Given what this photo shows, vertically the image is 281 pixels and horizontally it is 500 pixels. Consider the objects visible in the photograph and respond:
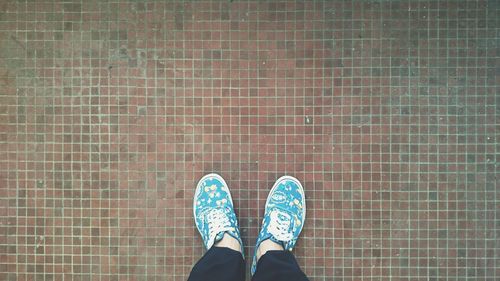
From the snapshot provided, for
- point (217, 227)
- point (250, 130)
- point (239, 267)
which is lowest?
point (239, 267)

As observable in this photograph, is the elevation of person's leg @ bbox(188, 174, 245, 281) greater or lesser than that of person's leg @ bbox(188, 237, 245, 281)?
greater

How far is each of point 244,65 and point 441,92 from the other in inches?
33.3

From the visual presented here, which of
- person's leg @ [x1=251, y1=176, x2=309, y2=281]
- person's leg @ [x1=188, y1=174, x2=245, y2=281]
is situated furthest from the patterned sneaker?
person's leg @ [x1=251, y1=176, x2=309, y2=281]

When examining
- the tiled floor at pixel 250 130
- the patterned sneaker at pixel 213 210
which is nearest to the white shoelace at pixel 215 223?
the patterned sneaker at pixel 213 210

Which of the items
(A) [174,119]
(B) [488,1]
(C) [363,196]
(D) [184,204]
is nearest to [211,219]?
(D) [184,204]

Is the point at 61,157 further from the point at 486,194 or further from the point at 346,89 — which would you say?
the point at 486,194

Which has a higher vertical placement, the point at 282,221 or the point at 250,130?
the point at 250,130

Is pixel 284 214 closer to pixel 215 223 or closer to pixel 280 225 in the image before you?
pixel 280 225

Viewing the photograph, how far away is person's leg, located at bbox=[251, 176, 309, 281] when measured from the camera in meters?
1.76

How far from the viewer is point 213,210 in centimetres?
180

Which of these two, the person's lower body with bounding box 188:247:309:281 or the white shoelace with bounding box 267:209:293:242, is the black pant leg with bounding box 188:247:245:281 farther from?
the white shoelace with bounding box 267:209:293:242

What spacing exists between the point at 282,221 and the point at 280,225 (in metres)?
0.02

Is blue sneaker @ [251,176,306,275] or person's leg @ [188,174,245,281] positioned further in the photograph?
blue sneaker @ [251,176,306,275]

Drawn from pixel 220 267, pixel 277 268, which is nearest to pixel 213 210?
pixel 220 267
